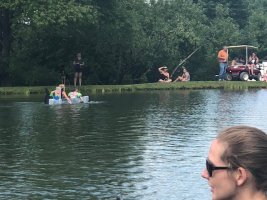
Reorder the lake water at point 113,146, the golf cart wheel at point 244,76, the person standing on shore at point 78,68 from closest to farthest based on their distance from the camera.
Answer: the lake water at point 113,146 < the person standing on shore at point 78,68 < the golf cart wheel at point 244,76

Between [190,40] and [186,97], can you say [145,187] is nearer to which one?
[186,97]

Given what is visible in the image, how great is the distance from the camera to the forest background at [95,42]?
45.0m

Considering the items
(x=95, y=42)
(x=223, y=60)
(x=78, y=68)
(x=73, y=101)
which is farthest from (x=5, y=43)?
(x=73, y=101)

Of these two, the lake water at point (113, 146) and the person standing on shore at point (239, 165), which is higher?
the person standing on shore at point (239, 165)

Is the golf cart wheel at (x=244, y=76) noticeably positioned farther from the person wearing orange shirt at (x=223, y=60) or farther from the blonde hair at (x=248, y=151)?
the blonde hair at (x=248, y=151)

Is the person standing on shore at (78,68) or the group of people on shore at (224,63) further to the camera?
the group of people on shore at (224,63)

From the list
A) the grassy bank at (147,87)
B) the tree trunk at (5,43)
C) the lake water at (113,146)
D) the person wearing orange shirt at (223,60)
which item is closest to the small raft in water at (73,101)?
the lake water at (113,146)

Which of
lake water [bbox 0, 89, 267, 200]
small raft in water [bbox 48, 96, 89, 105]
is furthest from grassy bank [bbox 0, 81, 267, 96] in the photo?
lake water [bbox 0, 89, 267, 200]

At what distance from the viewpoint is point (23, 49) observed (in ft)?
166

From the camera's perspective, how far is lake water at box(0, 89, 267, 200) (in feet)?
43.2

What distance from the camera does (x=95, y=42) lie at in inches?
1975

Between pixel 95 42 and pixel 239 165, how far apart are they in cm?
4714

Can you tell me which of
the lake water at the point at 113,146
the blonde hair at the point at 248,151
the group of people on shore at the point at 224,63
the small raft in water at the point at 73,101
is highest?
the group of people on shore at the point at 224,63

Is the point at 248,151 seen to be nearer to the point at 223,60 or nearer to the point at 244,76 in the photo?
the point at 223,60
